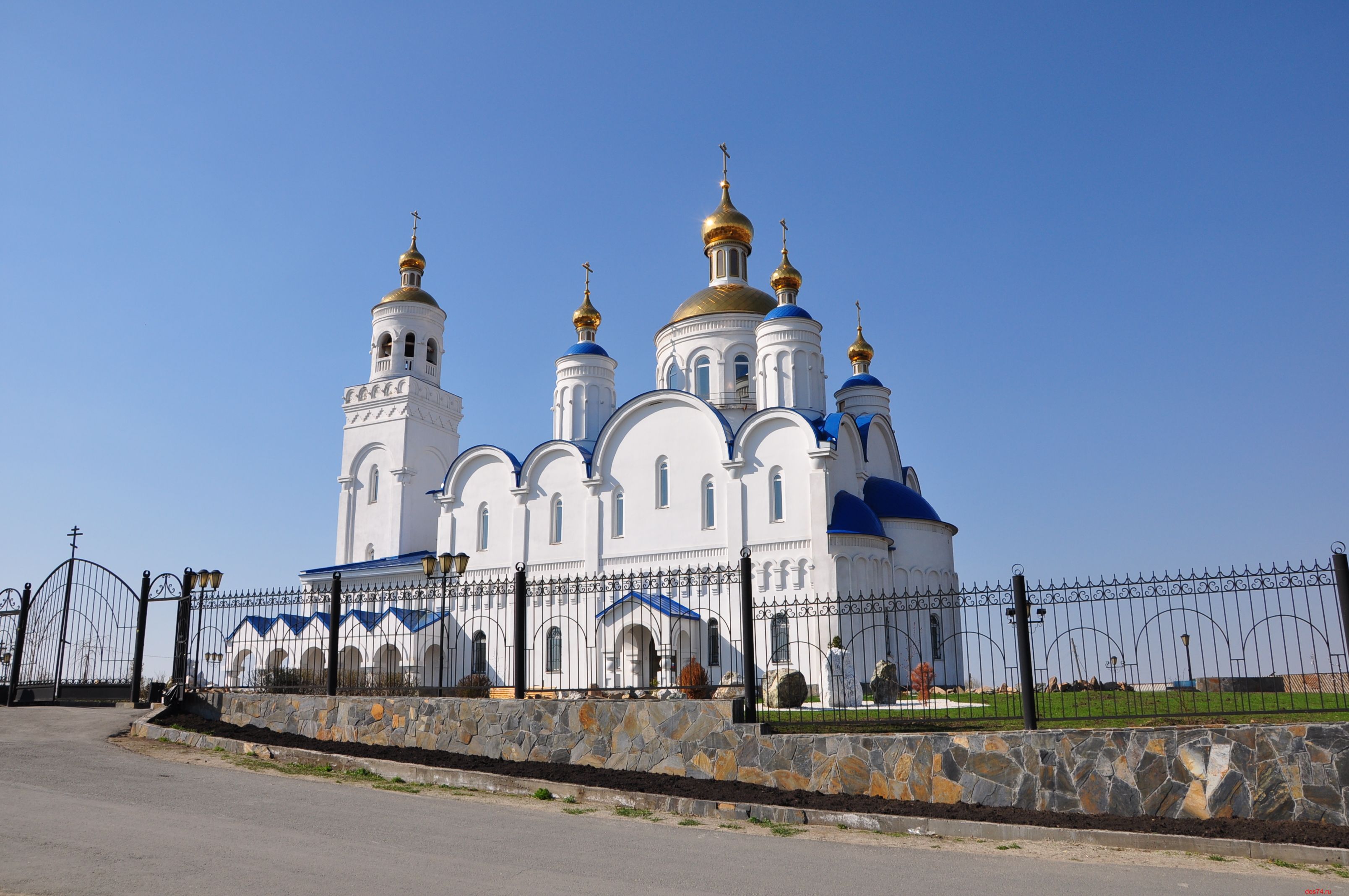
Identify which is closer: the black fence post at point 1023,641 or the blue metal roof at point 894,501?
the black fence post at point 1023,641

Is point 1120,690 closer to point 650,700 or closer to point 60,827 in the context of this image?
point 650,700

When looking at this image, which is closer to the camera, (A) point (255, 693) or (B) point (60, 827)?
(B) point (60, 827)

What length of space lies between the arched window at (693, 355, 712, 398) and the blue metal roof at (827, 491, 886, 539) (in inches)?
291

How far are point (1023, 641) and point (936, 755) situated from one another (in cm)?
140

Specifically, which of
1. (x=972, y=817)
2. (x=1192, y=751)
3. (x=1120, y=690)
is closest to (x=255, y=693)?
(x=972, y=817)

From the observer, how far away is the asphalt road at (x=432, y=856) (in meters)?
5.69

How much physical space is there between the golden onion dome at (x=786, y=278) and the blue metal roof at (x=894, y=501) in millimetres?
6907

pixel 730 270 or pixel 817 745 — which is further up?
pixel 730 270

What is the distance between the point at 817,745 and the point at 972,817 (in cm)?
164

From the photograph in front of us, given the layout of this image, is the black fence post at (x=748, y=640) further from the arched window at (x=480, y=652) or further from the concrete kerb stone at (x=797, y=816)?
the arched window at (x=480, y=652)

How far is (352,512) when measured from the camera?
34.0m

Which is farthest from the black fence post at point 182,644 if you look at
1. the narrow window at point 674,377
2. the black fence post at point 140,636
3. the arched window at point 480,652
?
the narrow window at point 674,377

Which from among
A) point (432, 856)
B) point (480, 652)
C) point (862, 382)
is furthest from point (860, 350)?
point (432, 856)

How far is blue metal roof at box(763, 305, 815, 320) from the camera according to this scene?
28.5m
